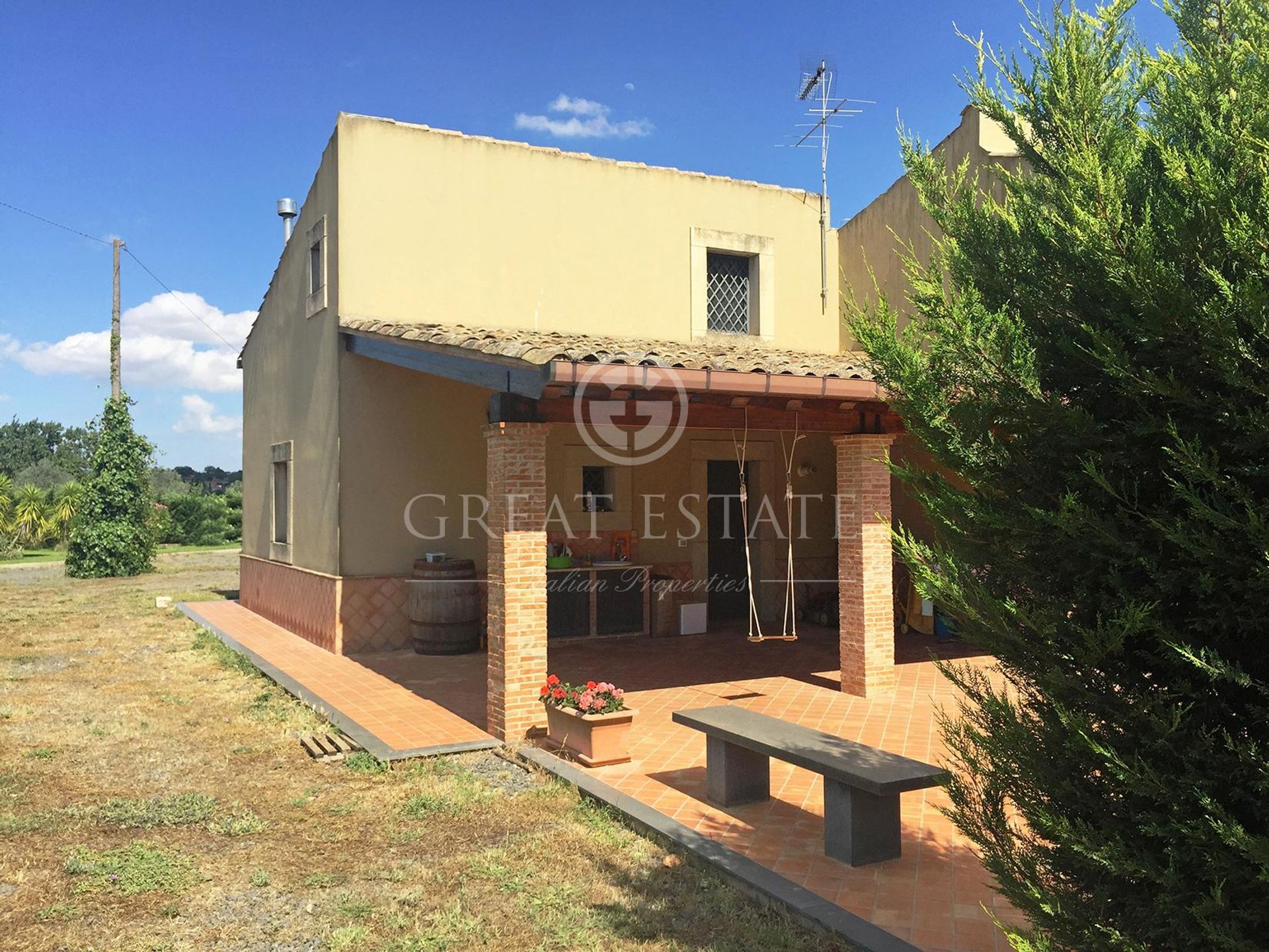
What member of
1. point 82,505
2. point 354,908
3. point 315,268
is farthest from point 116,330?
point 354,908

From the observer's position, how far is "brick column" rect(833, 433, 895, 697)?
8.60m

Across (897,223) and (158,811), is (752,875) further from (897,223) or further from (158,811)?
(897,223)

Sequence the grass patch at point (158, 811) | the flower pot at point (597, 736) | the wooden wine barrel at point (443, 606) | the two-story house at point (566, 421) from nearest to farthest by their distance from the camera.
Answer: the grass patch at point (158, 811)
the flower pot at point (597, 736)
the two-story house at point (566, 421)
the wooden wine barrel at point (443, 606)

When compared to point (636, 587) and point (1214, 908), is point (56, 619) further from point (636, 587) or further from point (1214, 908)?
point (1214, 908)

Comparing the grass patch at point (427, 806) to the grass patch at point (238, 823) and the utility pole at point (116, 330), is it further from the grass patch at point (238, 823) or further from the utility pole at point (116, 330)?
the utility pole at point (116, 330)

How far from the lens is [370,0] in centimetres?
1039

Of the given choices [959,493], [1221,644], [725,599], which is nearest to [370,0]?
[725,599]

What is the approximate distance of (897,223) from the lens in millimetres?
12898

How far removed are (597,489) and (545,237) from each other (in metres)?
3.37

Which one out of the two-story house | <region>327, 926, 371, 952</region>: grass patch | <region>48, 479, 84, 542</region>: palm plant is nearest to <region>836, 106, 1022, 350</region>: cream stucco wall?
the two-story house

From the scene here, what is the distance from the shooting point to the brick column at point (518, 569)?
7.02 meters

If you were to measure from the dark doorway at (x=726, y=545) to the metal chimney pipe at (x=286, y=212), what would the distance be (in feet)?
25.9

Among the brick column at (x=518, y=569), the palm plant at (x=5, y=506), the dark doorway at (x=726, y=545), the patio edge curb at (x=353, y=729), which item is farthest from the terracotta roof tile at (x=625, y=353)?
the palm plant at (x=5, y=506)

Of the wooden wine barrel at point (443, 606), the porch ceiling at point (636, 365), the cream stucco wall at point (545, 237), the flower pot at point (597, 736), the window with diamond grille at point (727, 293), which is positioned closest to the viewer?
the porch ceiling at point (636, 365)
